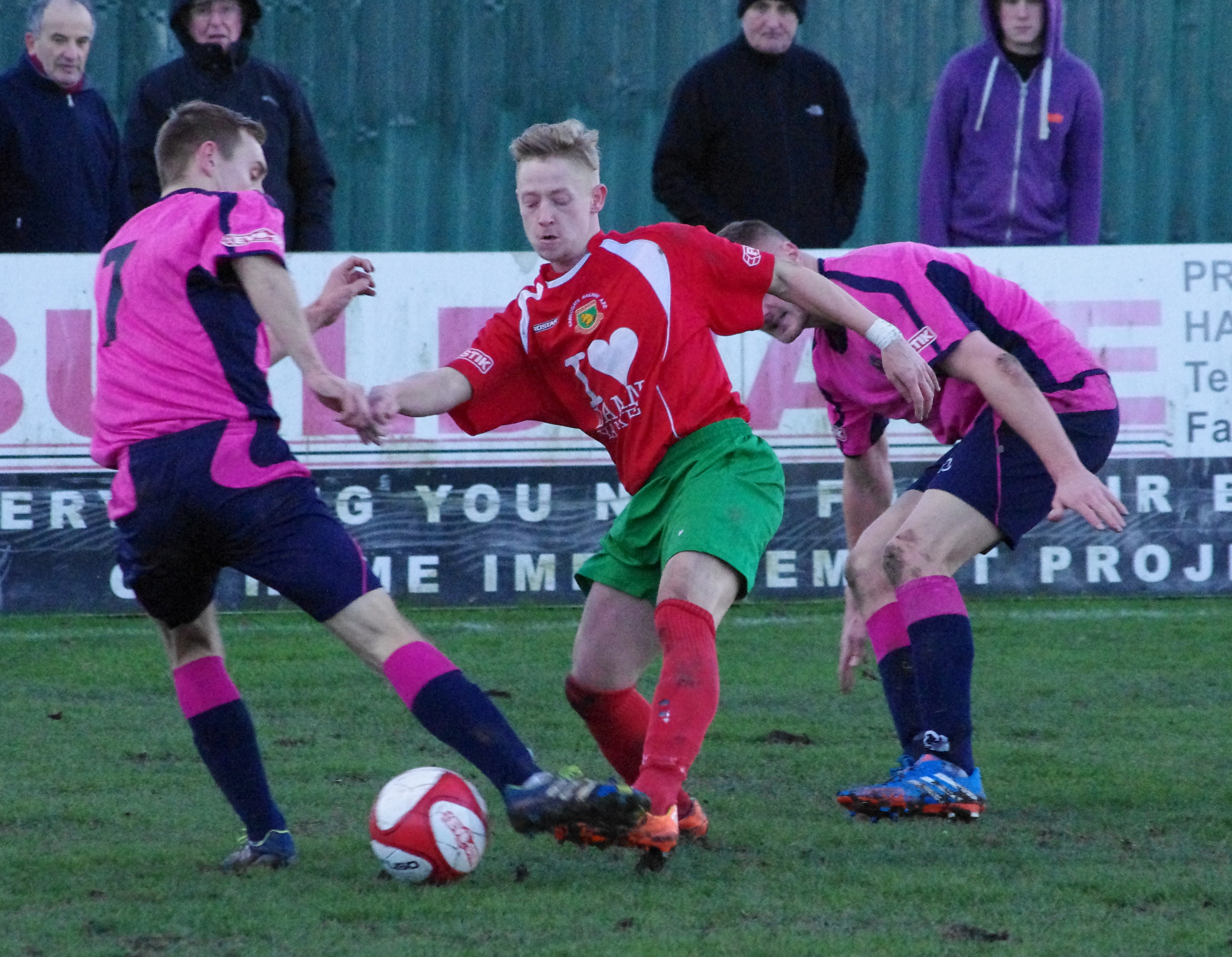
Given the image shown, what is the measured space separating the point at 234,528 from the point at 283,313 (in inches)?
18.4

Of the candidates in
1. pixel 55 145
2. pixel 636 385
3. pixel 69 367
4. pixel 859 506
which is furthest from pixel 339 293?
pixel 55 145

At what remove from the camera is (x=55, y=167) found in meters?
8.09

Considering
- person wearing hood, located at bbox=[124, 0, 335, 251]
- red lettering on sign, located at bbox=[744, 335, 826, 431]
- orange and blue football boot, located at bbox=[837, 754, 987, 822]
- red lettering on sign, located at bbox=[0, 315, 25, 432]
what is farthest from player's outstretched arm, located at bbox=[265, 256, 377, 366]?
red lettering on sign, located at bbox=[744, 335, 826, 431]

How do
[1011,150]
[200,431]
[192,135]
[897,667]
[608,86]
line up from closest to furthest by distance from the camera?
[200,431] → [192,135] → [897,667] → [1011,150] → [608,86]

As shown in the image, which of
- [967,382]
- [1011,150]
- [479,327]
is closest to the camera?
[967,382]

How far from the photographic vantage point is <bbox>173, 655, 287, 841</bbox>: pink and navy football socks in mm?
4195

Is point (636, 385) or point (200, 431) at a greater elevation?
point (636, 385)

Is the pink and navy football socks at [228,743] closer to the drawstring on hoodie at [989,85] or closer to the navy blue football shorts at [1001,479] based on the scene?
the navy blue football shorts at [1001,479]

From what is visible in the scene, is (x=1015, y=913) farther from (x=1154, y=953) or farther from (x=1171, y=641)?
(x=1171, y=641)

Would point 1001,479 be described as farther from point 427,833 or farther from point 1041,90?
point 1041,90

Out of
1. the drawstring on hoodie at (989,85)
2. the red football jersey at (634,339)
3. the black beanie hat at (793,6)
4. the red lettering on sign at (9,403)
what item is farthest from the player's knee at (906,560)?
the red lettering on sign at (9,403)

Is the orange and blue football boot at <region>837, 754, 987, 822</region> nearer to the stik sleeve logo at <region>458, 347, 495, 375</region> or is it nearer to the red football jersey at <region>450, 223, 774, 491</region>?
the red football jersey at <region>450, 223, 774, 491</region>

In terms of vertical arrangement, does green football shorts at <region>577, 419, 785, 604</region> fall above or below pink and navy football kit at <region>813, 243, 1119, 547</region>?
below

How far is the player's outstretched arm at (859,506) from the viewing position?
5.25 m
